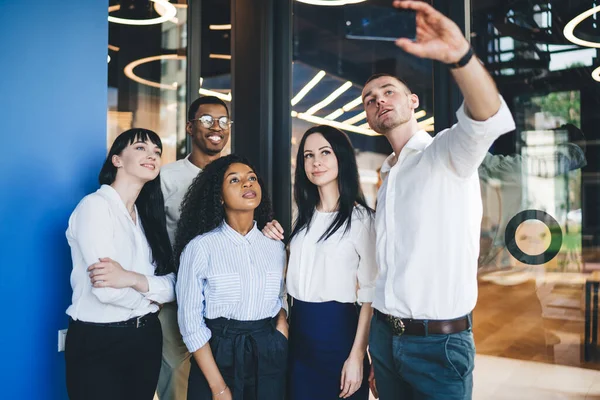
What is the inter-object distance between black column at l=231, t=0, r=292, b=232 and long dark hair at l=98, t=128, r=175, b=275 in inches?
33.4

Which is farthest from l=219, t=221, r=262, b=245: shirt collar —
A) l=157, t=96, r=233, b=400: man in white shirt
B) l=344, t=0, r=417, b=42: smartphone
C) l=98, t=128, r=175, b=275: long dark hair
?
l=344, t=0, r=417, b=42: smartphone

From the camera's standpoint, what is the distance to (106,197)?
2.16 meters

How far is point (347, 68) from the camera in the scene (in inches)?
172

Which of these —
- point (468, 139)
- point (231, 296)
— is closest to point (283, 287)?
point (231, 296)

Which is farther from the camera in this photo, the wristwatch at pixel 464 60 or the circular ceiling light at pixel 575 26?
the circular ceiling light at pixel 575 26

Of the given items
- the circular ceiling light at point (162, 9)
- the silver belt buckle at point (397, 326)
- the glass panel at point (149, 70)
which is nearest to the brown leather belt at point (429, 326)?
the silver belt buckle at point (397, 326)

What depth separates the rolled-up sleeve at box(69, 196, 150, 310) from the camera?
6.59 ft

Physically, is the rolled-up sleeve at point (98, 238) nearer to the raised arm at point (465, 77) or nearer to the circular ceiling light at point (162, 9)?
the raised arm at point (465, 77)

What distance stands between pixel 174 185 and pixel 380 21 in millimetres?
1525

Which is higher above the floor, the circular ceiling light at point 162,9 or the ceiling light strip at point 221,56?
the circular ceiling light at point 162,9

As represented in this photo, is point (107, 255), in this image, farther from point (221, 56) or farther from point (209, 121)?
point (221, 56)

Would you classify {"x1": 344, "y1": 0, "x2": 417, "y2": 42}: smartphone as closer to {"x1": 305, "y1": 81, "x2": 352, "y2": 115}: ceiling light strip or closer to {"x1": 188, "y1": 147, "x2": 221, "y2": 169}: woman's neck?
{"x1": 305, "y1": 81, "x2": 352, "y2": 115}: ceiling light strip

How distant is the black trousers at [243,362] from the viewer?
206cm

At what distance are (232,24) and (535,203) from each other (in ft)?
6.98
